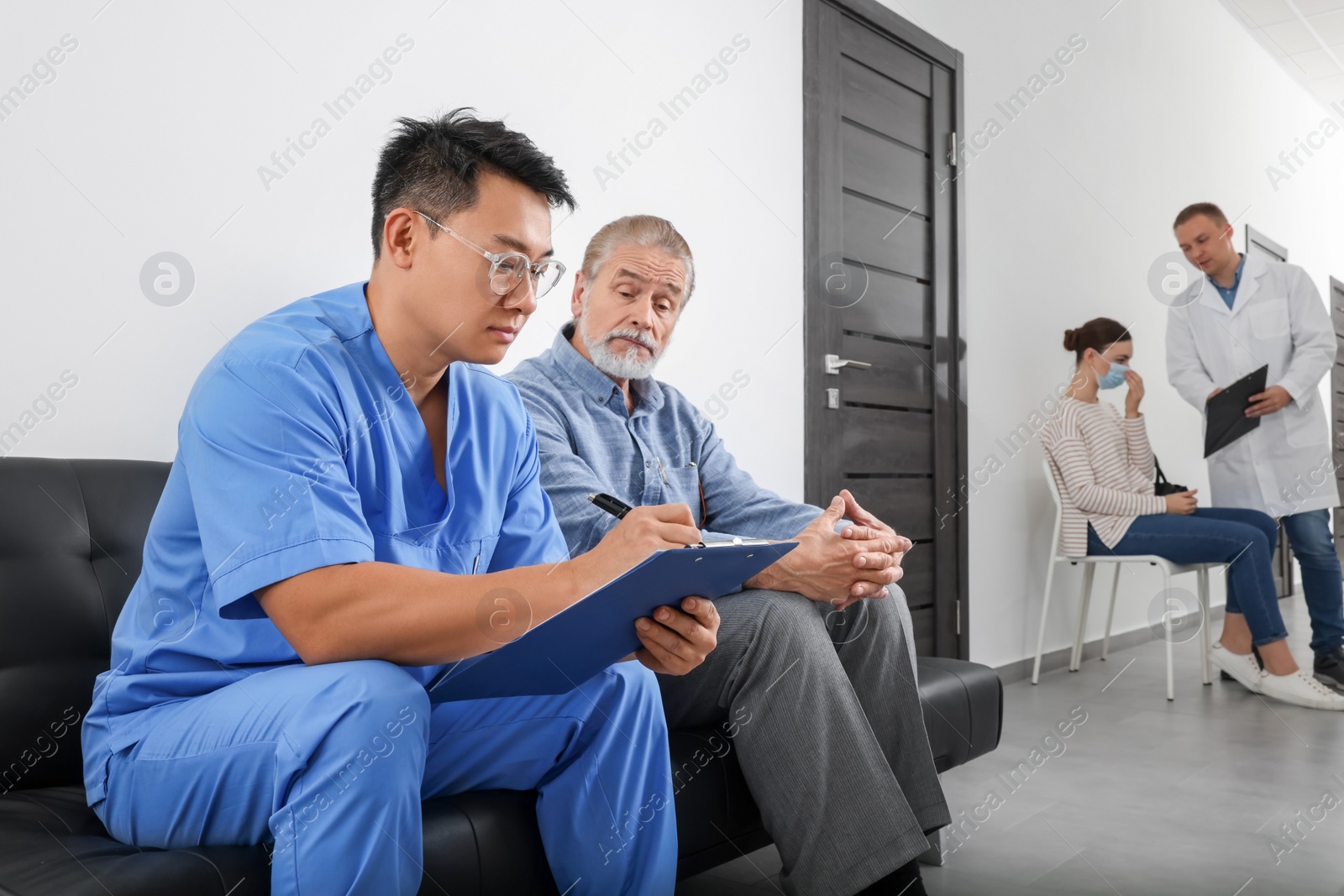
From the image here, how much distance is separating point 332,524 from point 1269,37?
6.66 metres

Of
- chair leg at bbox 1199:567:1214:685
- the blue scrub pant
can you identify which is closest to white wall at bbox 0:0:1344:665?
chair leg at bbox 1199:567:1214:685

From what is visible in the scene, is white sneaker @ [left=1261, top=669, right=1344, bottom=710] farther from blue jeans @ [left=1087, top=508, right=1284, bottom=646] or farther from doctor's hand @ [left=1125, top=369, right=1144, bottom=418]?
doctor's hand @ [left=1125, top=369, right=1144, bottom=418]

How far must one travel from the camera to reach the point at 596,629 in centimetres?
100

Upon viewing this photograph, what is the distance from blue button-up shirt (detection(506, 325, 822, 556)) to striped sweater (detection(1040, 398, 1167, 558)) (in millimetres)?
2140

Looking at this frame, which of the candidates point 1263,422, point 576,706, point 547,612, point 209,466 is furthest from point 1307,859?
point 1263,422

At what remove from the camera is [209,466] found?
96cm

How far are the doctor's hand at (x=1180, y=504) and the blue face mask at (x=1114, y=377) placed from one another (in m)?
0.65

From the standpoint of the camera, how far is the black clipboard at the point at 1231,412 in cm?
370

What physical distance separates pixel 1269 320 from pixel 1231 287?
0.63 ft

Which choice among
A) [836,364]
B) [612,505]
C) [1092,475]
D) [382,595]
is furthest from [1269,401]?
[382,595]

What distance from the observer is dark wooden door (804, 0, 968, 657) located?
9.76ft

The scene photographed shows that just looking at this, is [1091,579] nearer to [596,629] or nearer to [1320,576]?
[1320,576]

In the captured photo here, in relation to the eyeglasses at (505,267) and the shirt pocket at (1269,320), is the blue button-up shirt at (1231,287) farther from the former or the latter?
the eyeglasses at (505,267)

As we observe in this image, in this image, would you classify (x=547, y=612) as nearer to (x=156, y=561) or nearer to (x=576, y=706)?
(x=576, y=706)
